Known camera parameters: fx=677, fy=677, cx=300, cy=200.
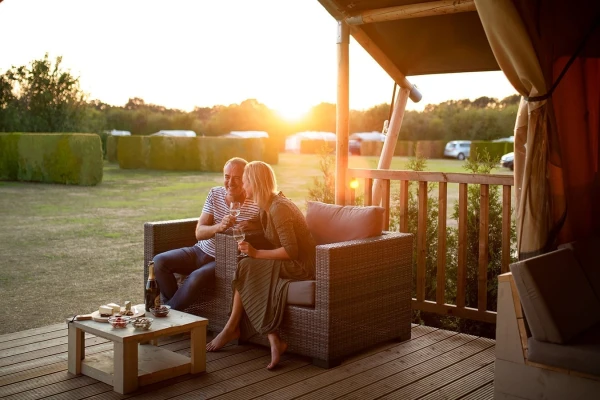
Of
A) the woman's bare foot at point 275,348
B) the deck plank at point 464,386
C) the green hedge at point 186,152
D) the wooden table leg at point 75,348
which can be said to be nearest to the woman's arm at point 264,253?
the woman's bare foot at point 275,348

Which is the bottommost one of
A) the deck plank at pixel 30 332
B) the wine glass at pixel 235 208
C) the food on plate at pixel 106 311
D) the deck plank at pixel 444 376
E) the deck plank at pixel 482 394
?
the deck plank at pixel 482 394

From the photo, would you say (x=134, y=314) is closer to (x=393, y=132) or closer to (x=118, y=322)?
(x=118, y=322)

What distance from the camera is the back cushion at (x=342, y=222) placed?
4160 millimetres

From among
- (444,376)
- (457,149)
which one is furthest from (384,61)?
(457,149)

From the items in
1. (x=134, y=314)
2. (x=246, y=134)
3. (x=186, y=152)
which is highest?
(x=246, y=134)

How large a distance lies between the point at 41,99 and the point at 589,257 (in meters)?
17.3

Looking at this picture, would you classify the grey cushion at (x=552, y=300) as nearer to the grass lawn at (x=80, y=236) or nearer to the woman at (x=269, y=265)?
the woman at (x=269, y=265)

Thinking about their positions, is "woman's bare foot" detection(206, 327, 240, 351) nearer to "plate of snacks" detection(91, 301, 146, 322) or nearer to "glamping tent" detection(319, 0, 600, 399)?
"plate of snacks" detection(91, 301, 146, 322)

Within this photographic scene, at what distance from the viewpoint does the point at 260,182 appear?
399cm

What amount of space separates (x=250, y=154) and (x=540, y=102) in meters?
16.0

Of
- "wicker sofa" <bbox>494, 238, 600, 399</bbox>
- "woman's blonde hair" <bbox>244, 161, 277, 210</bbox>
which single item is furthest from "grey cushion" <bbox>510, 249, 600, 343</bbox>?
"woman's blonde hair" <bbox>244, 161, 277, 210</bbox>

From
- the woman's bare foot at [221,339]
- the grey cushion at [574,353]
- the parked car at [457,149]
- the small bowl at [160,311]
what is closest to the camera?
the grey cushion at [574,353]

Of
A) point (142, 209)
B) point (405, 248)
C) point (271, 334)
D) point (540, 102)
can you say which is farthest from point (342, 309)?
point (142, 209)

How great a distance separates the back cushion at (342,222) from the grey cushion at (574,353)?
1.34 metres
